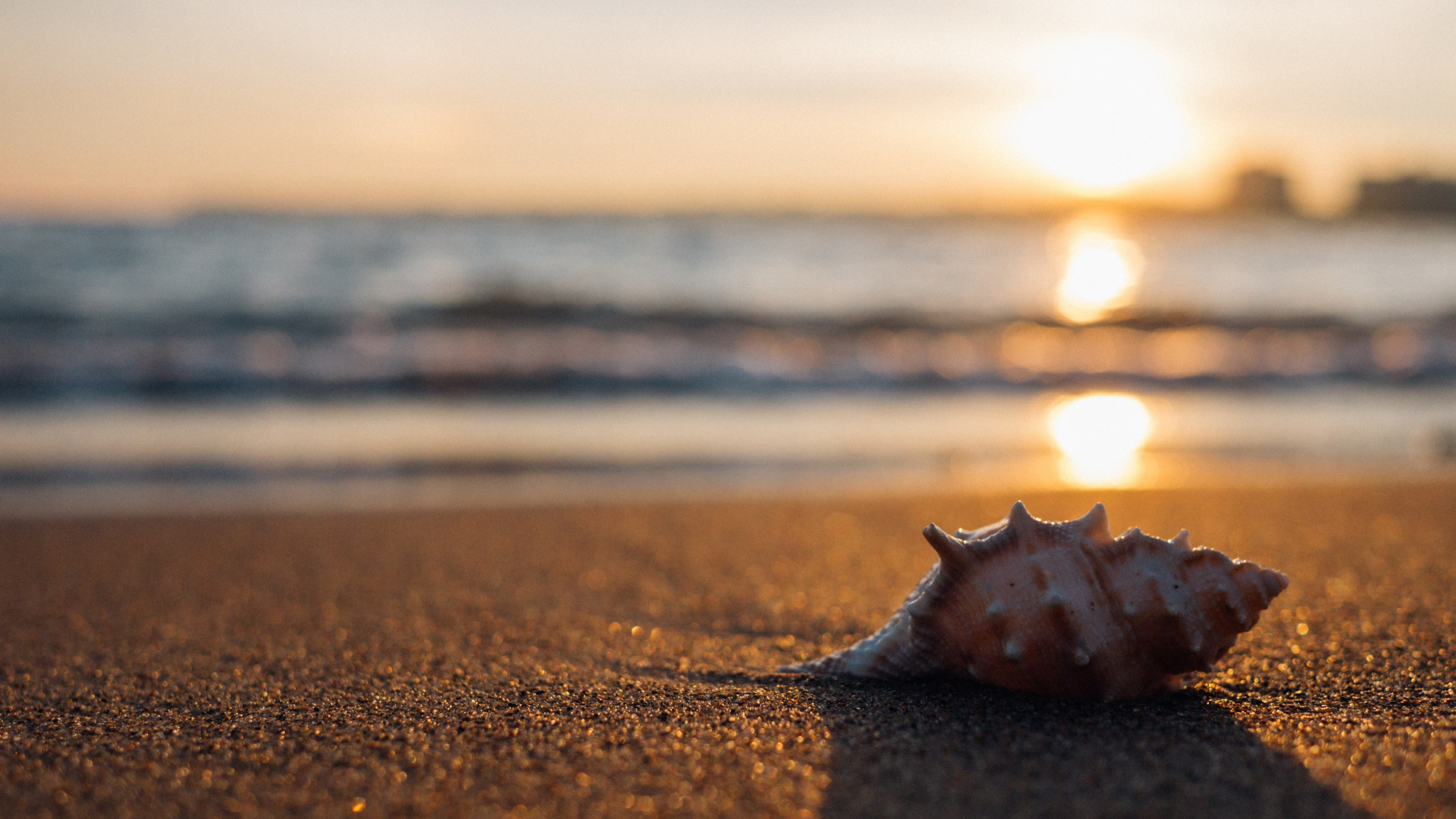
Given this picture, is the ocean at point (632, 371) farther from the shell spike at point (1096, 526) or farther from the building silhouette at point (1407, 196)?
the building silhouette at point (1407, 196)

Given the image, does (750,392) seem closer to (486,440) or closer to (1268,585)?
(486,440)

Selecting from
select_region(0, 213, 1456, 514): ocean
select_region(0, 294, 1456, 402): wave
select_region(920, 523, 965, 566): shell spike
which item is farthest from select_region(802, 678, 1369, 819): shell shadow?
select_region(0, 294, 1456, 402): wave

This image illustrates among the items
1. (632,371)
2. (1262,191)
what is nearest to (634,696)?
(632,371)

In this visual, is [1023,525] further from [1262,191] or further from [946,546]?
[1262,191]

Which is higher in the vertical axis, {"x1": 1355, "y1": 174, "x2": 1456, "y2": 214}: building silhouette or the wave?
{"x1": 1355, "y1": 174, "x2": 1456, "y2": 214}: building silhouette

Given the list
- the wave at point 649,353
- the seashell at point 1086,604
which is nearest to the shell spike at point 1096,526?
the seashell at point 1086,604

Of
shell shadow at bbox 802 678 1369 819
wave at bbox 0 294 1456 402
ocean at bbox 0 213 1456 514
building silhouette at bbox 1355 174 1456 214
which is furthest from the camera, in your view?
building silhouette at bbox 1355 174 1456 214

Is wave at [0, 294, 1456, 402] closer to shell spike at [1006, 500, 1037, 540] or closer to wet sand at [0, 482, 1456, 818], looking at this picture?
wet sand at [0, 482, 1456, 818]
